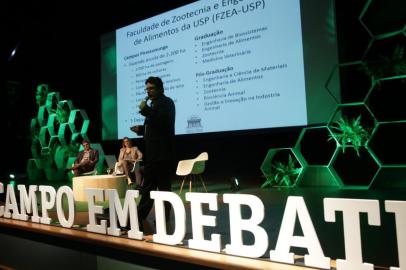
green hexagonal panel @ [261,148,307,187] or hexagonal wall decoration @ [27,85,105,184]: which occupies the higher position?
hexagonal wall decoration @ [27,85,105,184]

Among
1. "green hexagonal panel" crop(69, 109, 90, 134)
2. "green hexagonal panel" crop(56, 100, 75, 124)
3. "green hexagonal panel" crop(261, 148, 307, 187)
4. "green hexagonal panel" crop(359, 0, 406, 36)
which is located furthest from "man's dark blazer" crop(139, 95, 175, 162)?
"green hexagonal panel" crop(56, 100, 75, 124)

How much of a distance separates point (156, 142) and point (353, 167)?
269 cm

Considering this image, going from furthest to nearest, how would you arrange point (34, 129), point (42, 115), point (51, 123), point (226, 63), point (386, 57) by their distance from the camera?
point (34, 129) < point (42, 115) < point (51, 123) < point (226, 63) < point (386, 57)

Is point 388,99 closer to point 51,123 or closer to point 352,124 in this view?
point 352,124

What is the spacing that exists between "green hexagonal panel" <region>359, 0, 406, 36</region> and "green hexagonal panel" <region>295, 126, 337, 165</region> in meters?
1.20

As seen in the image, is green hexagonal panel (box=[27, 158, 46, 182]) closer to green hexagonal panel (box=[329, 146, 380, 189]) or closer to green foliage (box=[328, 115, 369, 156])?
green hexagonal panel (box=[329, 146, 380, 189])

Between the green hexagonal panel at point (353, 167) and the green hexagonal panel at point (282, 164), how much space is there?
1.24 ft

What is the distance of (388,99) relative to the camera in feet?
13.1

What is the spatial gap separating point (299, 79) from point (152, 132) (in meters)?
2.12

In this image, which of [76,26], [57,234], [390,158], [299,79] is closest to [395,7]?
[299,79]

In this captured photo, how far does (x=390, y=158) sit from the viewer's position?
12.9ft

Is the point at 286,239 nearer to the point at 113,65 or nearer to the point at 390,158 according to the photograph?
the point at 390,158

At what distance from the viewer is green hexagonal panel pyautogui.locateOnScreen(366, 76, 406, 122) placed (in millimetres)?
3869

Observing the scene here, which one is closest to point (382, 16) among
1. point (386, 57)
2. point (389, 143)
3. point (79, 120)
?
point (386, 57)
